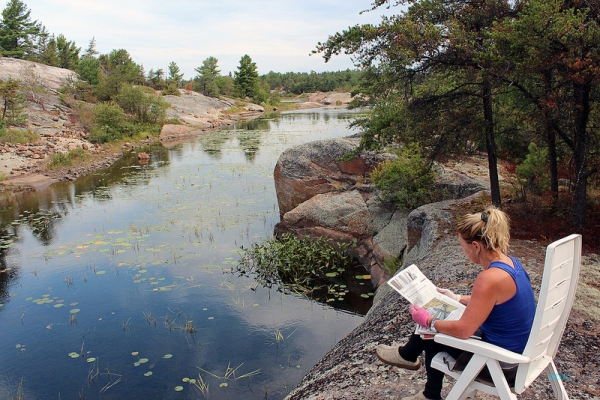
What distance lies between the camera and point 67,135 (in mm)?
30344

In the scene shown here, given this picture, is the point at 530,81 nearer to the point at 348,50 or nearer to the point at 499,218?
the point at 348,50

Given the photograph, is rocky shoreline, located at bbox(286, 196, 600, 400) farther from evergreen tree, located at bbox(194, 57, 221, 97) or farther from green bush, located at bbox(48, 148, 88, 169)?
evergreen tree, located at bbox(194, 57, 221, 97)

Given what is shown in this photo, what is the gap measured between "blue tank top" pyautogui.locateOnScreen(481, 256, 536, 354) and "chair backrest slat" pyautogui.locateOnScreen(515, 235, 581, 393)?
133mm

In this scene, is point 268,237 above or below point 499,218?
below

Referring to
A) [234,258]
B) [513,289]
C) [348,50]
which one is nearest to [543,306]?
[513,289]

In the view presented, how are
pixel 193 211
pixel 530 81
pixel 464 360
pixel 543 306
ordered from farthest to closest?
pixel 193 211, pixel 530 81, pixel 464 360, pixel 543 306

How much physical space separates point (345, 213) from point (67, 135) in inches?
967

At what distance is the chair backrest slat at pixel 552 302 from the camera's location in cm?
268

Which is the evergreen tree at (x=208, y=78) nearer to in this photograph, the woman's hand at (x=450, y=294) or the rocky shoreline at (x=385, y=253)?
the rocky shoreline at (x=385, y=253)

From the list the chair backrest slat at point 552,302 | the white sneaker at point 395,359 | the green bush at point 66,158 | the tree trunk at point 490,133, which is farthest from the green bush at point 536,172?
the green bush at point 66,158

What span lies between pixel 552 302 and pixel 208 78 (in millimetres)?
78872

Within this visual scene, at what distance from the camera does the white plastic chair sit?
271cm

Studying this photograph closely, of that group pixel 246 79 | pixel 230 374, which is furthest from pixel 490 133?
pixel 246 79

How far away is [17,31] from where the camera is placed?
5606 cm
